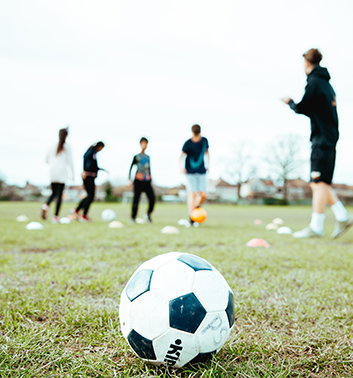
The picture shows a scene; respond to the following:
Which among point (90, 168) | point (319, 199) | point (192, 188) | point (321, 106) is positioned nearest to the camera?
point (321, 106)

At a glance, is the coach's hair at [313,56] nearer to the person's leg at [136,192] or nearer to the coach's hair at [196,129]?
the coach's hair at [196,129]

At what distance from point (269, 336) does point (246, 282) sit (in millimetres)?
1004

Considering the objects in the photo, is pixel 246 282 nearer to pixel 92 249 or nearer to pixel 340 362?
pixel 340 362

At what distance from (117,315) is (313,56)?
187 inches

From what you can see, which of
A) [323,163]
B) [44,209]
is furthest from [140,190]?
[323,163]

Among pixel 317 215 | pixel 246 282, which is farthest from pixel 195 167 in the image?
pixel 246 282

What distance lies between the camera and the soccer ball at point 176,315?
1300 mm

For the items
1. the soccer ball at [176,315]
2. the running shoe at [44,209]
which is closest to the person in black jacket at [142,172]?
the running shoe at [44,209]

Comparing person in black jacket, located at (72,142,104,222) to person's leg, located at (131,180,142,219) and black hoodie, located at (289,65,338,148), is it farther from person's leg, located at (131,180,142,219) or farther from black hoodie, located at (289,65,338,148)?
black hoodie, located at (289,65,338,148)

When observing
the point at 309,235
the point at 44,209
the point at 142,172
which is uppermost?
the point at 142,172

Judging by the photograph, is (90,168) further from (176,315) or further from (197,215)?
(176,315)

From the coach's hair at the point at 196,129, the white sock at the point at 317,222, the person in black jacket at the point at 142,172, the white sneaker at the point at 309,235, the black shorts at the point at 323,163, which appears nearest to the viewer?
the black shorts at the point at 323,163

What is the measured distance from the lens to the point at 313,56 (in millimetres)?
4789

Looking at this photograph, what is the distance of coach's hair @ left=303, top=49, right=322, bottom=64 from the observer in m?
4.75
